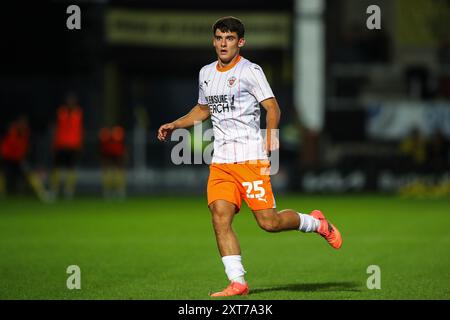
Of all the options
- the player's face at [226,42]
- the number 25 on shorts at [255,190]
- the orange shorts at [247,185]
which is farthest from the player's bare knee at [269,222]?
the player's face at [226,42]

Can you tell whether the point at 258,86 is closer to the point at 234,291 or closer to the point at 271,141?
the point at 271,141

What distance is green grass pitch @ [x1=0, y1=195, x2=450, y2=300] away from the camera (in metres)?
9.08

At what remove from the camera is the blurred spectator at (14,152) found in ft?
84.5

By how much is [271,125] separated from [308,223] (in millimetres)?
1155

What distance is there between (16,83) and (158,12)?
4760 millimetres

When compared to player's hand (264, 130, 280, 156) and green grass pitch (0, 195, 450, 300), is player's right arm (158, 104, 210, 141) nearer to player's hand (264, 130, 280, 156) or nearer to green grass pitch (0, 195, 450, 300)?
player's hand (264, 130, 280, 156)

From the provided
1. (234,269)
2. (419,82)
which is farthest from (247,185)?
(419,82)

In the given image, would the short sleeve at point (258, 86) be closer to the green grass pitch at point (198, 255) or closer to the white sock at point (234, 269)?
the white sock at point (234, 269)

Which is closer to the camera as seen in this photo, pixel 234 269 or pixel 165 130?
pixel 234 269

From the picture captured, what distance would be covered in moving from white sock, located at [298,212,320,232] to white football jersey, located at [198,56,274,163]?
0.73m

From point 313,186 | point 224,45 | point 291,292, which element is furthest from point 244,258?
point 313,186

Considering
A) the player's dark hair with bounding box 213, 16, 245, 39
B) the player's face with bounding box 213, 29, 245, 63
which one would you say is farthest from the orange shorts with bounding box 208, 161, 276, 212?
the player's dark hair with bounding box 213, 16, 245, 39

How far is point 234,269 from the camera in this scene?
28.1 feet

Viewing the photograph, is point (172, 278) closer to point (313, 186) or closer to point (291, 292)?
point (291, 292)
